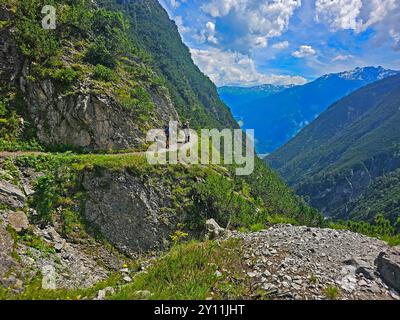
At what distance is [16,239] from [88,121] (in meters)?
21.3

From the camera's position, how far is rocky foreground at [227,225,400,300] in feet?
33.4

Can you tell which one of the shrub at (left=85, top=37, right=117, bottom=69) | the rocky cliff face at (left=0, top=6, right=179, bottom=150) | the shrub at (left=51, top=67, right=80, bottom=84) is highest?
the shrub at (left=85, top=37, right=117, bottom=69)

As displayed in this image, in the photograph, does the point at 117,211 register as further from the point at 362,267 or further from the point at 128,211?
the point at 362,267

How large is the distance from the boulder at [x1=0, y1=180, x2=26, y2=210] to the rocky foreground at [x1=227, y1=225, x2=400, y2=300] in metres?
15.7

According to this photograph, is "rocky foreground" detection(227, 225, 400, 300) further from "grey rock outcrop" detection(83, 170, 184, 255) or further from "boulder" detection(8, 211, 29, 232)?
"grey rock outcrop" detection(83, 170, 184, 255)

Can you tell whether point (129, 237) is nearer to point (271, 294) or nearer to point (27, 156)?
point (27, 156)

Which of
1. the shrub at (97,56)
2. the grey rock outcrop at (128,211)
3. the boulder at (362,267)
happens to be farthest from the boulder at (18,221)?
the shrub at (97,56)

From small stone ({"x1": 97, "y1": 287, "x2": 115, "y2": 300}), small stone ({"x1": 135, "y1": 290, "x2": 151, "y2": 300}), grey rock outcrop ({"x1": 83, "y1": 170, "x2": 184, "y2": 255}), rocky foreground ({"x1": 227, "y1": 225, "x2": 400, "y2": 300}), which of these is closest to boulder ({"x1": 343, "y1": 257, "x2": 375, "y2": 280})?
rocky foreground ({"x1": 227, "y1": 225, "x2": 400, "y2": 300})

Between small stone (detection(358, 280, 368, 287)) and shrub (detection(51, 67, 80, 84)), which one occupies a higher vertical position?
shrub (detection(51, 67, 80, 84))

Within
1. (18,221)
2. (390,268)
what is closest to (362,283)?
(390,268)

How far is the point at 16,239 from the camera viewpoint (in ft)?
56.3

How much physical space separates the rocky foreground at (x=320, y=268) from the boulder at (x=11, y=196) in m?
15.7

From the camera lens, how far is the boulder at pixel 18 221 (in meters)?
18.1

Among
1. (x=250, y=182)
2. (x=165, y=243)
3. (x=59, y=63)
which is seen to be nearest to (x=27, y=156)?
(x=165, y=243)
